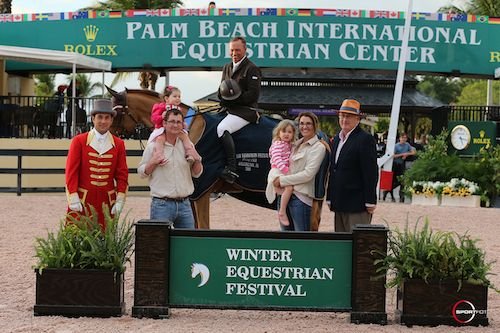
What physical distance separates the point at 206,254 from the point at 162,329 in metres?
0.74

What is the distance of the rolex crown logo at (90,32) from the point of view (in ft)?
81.6

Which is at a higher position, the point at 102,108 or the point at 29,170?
the point at 102,108

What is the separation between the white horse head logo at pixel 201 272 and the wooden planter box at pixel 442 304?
1563 millimetres

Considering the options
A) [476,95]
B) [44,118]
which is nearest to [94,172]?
[44,118]

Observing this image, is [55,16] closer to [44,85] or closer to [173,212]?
[173,212]

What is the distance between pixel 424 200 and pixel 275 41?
274 inches

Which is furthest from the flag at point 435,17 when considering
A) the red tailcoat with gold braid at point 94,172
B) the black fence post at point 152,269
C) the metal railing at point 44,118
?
the black fence post at point 152,269

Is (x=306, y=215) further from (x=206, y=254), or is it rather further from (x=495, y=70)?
(x=495, y=70)

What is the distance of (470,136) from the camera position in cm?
2250

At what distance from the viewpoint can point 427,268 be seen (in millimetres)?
6805

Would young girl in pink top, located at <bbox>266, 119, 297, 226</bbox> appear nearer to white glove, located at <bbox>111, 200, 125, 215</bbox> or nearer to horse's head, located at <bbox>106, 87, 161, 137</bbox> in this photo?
white glove, located at <bbox>111, 200, 125, 215</bbox>

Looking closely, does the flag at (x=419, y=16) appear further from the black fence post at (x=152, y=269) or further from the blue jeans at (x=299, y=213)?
the black fence post at (x=152, y=269)

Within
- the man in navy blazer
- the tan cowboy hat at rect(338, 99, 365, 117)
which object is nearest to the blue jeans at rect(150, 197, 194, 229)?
the man in navy blazer

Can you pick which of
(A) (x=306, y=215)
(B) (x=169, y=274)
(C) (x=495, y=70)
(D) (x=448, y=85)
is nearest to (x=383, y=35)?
(C) (x=495, y=70)
